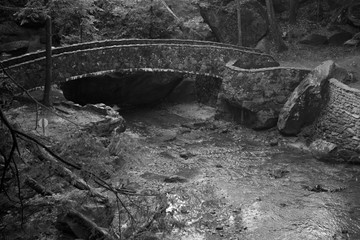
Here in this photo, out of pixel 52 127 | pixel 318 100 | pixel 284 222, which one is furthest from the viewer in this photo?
pixel 318 100

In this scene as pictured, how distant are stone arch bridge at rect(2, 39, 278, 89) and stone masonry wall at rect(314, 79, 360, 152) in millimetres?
5648

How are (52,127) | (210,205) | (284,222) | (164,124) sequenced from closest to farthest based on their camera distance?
(284,222) → (210,205) → (52,127) → (164,124)

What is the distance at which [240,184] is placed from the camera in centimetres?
1541

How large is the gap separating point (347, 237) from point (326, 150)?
5.94m

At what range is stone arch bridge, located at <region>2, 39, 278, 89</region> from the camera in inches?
735

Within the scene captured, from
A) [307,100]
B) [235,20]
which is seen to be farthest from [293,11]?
[307,100]

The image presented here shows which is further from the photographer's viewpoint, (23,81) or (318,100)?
(318,100)

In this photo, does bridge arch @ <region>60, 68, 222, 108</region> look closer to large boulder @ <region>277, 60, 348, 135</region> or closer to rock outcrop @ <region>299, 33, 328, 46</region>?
large boulder @ <region>277, 60, 348, 135</region>

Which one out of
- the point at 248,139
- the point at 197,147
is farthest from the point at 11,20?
the point at 248,139

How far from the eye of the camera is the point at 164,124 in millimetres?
21984

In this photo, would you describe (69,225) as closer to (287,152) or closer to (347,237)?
(347,237)

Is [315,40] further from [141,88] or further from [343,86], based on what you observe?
[141,88]

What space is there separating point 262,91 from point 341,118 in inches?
170

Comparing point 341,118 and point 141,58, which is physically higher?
point 141,58
